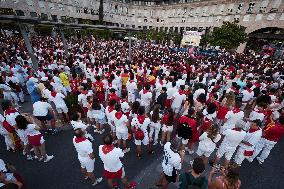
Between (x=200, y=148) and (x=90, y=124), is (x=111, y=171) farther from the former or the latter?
(x=90, y=124)

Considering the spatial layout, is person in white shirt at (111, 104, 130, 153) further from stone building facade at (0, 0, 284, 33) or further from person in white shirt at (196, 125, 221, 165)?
stone building facade at (0, 0, 284, 33)

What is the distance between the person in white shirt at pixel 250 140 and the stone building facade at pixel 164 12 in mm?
23663

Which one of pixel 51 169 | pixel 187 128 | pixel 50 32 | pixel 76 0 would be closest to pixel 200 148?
pixel 187 128

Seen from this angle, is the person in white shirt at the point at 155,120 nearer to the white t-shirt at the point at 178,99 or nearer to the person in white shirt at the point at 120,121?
the person in white shirt at the point at 120,121

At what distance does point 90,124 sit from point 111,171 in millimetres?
3961

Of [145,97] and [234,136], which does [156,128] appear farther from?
[234,136]

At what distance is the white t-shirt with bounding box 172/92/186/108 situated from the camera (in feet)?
24.8

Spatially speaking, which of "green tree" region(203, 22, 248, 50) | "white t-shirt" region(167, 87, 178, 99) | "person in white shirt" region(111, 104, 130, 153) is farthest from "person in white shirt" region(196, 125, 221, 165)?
"green tree" region(203, 22, 248, 50)

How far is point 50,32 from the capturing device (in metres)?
32.2

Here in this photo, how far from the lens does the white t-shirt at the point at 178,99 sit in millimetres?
7551

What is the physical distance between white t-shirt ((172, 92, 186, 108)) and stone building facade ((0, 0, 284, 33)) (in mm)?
20718

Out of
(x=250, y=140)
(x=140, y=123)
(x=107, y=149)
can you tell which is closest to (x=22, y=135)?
(x=107, y=149)

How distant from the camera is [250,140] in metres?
5.10

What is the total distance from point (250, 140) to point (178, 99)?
3129mm
